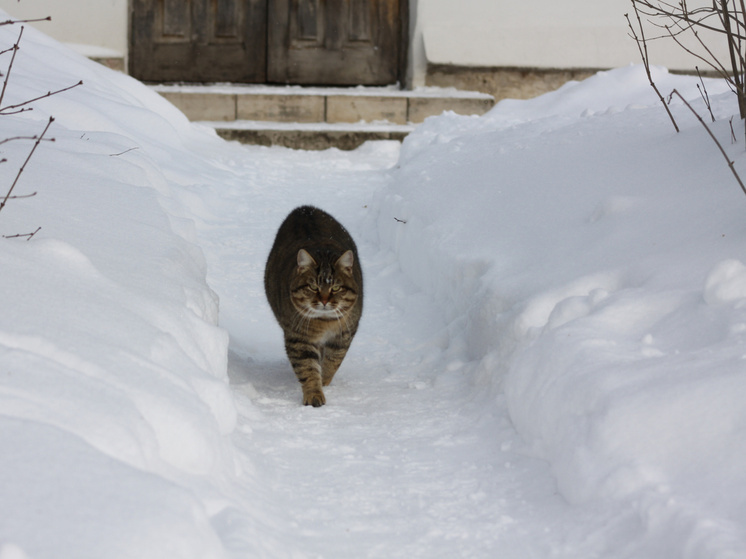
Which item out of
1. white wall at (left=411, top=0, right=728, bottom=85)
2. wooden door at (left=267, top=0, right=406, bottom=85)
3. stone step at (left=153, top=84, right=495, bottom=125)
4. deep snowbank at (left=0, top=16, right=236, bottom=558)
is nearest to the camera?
deep snowbank at (left=0, top=16, right=236, bottom=558)

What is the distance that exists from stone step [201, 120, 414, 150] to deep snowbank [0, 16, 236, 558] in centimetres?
416

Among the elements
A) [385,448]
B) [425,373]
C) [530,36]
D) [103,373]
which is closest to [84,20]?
[530,36]

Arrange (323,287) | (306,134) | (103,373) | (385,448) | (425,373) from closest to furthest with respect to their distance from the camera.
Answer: (103,373) → (385,448) → (323,287) → (425,373) → (306,134)

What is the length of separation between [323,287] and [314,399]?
523 millimetres

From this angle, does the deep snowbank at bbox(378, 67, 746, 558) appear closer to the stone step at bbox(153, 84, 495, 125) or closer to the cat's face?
the cat's face

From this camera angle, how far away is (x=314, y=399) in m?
3.74

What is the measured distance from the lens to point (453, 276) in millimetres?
4516

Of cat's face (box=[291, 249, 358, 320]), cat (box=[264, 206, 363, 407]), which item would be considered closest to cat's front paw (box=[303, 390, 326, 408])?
cat (box=[264, 206, 363, 407])

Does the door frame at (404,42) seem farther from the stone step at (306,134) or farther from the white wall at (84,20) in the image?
the white wall at (84,20)

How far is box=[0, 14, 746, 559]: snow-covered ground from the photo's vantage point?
1.97 m

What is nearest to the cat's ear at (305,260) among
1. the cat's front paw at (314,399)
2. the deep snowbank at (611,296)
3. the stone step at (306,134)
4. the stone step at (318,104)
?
the cat's front paw at (314,399)

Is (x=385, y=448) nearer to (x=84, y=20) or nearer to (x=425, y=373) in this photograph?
(x=425, y=373)

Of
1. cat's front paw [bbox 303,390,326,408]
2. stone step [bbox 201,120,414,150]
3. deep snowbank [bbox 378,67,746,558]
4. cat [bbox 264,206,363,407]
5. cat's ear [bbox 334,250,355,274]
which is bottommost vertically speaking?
stone step [bbox 201,120,414,150]

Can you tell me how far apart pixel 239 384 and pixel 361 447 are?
35.3 inches
